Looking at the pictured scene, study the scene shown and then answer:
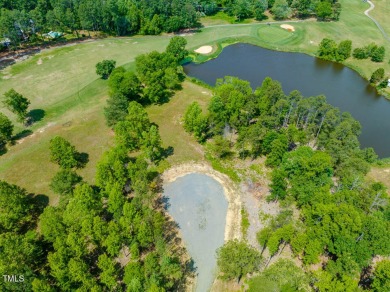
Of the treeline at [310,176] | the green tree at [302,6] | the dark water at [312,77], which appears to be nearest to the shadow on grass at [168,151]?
the treeline at [310,176]

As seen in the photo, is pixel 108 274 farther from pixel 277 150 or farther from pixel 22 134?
pixel 22 134

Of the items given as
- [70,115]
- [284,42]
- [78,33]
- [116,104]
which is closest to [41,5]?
[78,33]

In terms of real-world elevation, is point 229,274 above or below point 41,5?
below

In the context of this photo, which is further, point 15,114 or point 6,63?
point 6,63

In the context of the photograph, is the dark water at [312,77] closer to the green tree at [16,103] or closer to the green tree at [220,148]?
the green tree at [220,148]

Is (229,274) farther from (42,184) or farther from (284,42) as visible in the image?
(284,42)

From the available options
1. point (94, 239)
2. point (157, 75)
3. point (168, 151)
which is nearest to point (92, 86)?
point (157, 75)
